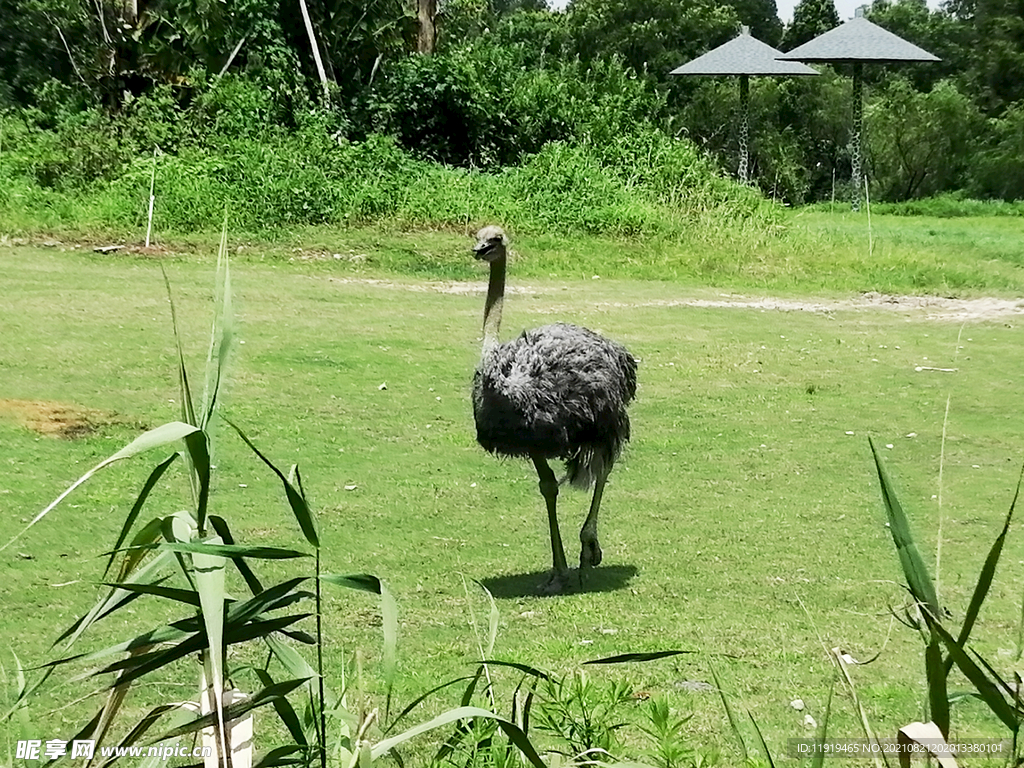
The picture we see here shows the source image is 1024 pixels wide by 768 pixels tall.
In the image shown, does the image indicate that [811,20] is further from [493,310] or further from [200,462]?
[200,462]

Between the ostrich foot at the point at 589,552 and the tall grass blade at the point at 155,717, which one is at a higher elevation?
the tall grass blade at the point at 155,717

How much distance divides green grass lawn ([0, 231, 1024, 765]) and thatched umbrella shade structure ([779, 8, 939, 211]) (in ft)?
43.1

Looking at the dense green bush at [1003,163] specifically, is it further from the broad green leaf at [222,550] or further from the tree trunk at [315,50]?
the broad green leaf at [222,550]

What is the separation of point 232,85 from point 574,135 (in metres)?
4.90

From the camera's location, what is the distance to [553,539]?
20.5ft

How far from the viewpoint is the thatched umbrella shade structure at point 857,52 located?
2831cm

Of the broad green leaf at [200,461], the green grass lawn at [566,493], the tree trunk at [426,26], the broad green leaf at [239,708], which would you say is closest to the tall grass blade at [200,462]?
the broad green leaf at [200,461]

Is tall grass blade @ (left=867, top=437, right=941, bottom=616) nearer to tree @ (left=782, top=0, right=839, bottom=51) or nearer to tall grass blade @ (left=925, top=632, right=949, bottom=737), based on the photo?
tall grass blade @ (left=925, top=632, right=949, bottom=737)

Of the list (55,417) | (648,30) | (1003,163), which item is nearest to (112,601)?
(55,417)

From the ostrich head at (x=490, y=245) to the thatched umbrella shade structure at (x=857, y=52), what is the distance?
22.3 meters

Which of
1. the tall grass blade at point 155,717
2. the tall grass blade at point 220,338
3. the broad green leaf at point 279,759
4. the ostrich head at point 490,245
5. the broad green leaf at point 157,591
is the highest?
the tall grass blade at point 220,338

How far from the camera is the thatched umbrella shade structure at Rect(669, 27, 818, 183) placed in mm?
28781

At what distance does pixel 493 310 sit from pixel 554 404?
1.78 ft

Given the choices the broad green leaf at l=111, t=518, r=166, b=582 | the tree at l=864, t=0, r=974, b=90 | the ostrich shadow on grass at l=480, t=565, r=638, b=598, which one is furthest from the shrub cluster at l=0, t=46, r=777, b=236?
the tree at l=864, t=0, r=974, b=90
